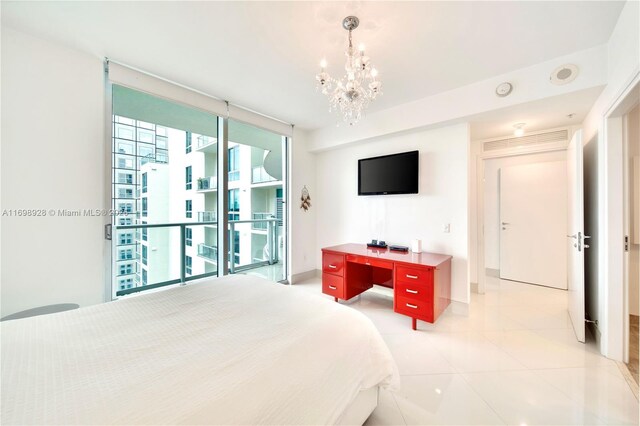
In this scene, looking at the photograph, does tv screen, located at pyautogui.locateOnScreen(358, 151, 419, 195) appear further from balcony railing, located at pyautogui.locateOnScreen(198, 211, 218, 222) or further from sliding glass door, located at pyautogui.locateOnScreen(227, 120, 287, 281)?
balcony railing, located at pyautogui.locateOnScreen(198, 211, 218, 222)

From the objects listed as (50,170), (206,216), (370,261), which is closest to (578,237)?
(370,261)

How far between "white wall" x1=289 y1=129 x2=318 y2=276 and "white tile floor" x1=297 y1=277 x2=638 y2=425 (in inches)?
67.9

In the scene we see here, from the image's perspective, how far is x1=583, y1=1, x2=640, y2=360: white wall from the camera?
5.28ft

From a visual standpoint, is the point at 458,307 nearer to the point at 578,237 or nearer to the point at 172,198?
the point at 578,237

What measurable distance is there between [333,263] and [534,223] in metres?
3.29

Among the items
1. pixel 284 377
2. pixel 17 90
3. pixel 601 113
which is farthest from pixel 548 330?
pixel 17 90

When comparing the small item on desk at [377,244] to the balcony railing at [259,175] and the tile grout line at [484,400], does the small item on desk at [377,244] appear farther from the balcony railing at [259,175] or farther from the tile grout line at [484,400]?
the balcony railing at [259,175]

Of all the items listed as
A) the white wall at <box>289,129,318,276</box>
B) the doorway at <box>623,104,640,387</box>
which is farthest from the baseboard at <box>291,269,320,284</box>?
the doorway at <box>623,104,640,387</box>

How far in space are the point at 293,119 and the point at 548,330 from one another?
13.2 feet

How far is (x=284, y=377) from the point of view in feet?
3.08

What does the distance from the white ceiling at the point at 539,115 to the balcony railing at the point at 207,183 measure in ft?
10.8

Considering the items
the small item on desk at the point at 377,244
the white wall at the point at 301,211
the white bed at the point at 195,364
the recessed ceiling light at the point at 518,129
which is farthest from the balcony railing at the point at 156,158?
the recessed ceiling light at the point at 518,129

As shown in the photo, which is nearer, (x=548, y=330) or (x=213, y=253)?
(x=548, y=330)

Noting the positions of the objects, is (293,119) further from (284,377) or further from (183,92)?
(284,377)
